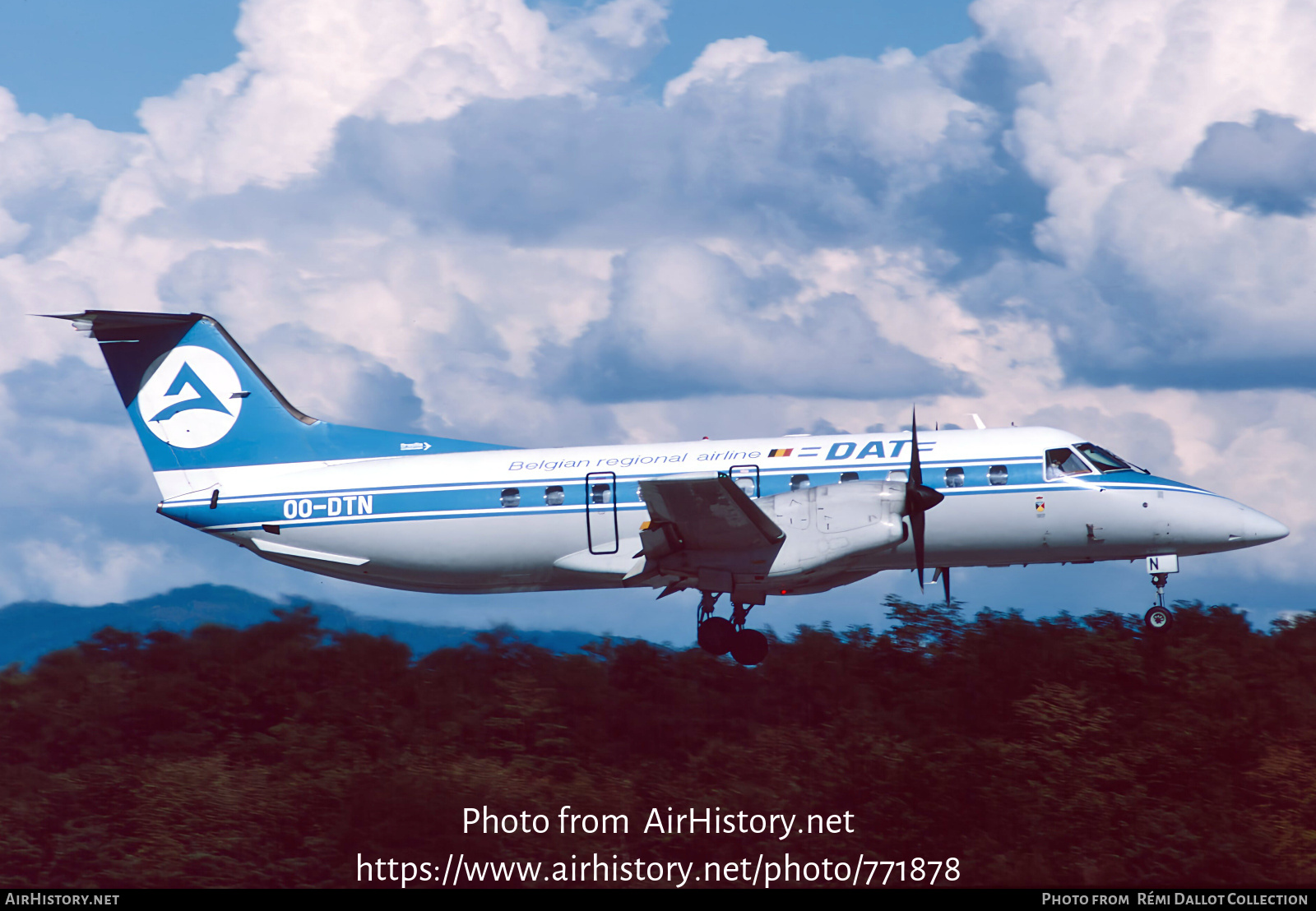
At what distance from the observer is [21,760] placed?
82.0 ft

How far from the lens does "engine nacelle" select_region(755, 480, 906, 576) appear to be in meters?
18.3

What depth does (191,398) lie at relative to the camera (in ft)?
74.7

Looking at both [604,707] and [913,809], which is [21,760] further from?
[913,809]

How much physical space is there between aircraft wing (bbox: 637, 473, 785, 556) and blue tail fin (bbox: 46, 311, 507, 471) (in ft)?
17.4

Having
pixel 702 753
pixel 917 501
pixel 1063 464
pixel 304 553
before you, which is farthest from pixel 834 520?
pixel 304 553

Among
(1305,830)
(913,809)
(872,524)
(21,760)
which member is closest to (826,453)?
(872,524)

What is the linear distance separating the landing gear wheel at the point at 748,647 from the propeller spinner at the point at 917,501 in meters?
2.95

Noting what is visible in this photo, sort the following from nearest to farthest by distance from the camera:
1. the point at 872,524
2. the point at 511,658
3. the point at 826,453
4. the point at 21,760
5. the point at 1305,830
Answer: the point at 872,524
the point at 826,453
the point at 1305,830
the point at 511,658
the point at 21,760

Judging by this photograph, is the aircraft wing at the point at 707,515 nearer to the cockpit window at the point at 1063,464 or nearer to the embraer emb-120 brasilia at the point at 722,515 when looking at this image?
the embraer emb-120 brasilia at the point at 722,515

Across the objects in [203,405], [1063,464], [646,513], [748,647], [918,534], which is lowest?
[748,647]

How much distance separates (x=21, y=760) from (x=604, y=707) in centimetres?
1201

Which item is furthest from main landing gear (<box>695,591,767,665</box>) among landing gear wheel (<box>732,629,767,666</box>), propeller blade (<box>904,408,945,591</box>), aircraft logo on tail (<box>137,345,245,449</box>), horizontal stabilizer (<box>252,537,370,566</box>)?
aircraft logo on tail (<box>137,345,245,449</box>)

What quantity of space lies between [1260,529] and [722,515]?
9.10 metres

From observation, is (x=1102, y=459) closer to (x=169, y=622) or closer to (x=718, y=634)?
(x=718, y=634)
